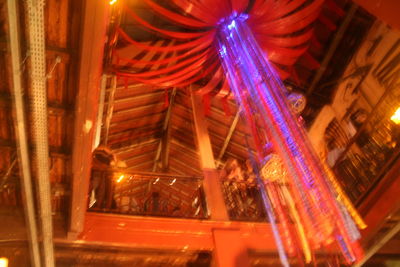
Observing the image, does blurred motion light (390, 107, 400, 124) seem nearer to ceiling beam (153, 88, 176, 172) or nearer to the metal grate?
ceiling beam (153, 88, 176, 172)

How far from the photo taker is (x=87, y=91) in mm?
2543

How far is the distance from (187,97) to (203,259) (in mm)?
4143

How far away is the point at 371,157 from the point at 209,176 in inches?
97.2

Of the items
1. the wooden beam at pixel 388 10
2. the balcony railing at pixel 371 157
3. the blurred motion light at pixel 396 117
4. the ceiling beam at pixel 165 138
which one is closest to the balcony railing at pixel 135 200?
the balcony railing at pixel 371 157

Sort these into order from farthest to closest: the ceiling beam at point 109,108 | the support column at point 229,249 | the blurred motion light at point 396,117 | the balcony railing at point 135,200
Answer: the ceiling beam at point 109,108 → the blurred motion light at point 396,117 → the balcony railing at point 135,200 → the support column at point 229,249

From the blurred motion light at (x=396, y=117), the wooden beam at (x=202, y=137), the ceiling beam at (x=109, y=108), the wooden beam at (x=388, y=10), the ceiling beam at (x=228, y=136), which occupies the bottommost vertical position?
the wooden beam at (x=388, y=10)

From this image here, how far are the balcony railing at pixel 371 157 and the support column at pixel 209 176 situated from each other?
197 cm

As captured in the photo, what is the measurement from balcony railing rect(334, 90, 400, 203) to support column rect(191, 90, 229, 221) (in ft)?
6.47

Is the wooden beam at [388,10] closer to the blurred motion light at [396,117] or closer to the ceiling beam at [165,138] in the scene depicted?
the blurred motion light at [396,117]

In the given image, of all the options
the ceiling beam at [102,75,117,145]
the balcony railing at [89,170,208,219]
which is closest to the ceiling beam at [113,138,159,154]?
the ceiling beam at [102,75,117,145]

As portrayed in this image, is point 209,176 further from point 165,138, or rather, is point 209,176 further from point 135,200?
point 165,138

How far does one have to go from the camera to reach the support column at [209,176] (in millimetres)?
5121

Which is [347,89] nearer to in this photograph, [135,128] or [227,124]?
[227,124]

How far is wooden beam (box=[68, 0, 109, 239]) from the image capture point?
2.19 meters
